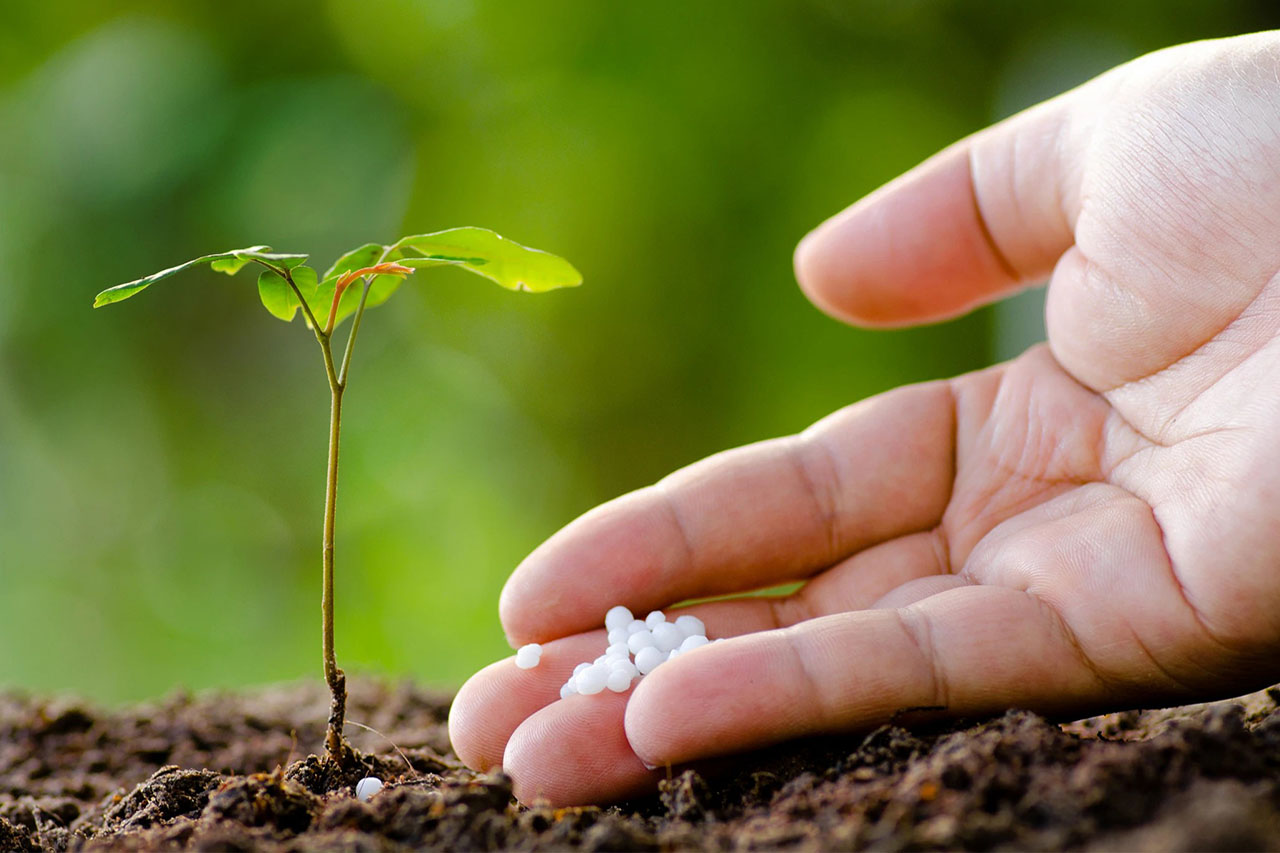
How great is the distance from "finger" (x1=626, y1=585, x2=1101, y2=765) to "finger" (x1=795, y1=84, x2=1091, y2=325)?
752mm

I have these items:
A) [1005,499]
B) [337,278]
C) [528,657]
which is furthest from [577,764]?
[1005,499]

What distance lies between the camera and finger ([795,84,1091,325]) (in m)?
1.56

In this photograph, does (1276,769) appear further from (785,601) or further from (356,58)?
(356,58)

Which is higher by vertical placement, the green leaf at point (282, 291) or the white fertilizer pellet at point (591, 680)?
the green leaf at point (282, 291)

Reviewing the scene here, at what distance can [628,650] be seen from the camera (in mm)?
1235

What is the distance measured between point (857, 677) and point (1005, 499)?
535 mm

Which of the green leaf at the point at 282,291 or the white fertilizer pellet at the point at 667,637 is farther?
the white fertilizer pellet at the point at 667,637

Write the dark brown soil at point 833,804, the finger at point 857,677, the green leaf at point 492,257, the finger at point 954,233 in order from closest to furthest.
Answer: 1. the dark brown soil at point 833,804
2. the finger at point 857,677
3. the green leaf at point 492,257
4. the finger at point 954,233

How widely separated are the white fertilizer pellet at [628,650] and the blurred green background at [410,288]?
208cm

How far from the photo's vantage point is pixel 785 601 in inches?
56.3

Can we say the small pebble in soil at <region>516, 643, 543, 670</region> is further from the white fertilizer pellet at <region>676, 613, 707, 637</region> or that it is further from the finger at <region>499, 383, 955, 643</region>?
the white fertilizer pellet at <region>676, 613, 707, 637</region>

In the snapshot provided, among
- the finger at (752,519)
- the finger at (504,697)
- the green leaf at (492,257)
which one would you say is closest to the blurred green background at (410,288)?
the finger at (752,519)

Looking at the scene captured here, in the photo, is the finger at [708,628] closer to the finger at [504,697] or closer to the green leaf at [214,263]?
the finger at [504,697]

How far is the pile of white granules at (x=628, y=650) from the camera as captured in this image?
113cm
